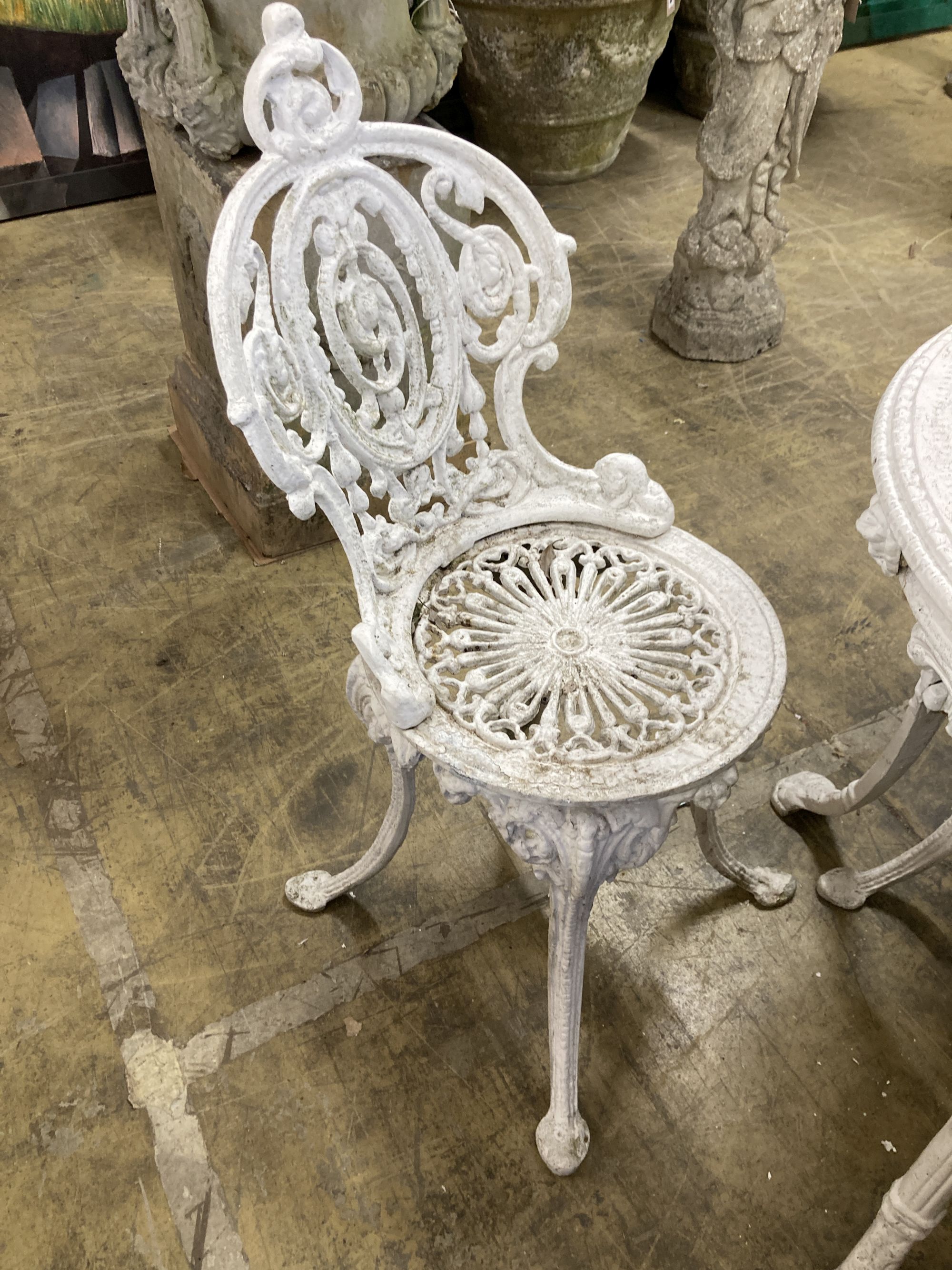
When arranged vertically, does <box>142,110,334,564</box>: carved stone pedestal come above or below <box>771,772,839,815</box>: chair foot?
above

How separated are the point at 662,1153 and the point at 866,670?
4.05 feet

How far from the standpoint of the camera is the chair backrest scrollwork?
51.4 inches

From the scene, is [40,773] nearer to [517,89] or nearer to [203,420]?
[203,420]

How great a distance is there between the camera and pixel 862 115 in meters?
4.76

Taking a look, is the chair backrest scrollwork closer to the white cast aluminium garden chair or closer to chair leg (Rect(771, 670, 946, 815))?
the white cast aluminium garden chair

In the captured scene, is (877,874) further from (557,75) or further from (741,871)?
(557,75)

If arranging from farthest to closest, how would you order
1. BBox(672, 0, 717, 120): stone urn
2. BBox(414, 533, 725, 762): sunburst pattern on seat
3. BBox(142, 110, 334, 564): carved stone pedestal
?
BBox(672, 0, 717, 120): stone urn, BBox(142, 110, 334, 564): carved stone pedestal, BBox(414, 533, 725, 762): sunburst pattern on seat

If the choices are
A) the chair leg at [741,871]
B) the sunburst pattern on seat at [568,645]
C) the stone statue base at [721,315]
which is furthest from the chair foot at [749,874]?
the stone statue base at [721,315]

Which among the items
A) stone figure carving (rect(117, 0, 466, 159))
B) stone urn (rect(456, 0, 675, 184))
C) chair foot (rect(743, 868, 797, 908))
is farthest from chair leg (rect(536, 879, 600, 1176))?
stone urn (rect(456, 0, 675, 184))

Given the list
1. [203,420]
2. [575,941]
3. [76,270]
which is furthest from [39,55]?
[575,941]

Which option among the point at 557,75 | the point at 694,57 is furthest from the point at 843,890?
the point at 694,57

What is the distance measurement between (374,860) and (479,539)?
628 millimetres

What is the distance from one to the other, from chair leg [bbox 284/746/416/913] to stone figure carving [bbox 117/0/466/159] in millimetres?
1415

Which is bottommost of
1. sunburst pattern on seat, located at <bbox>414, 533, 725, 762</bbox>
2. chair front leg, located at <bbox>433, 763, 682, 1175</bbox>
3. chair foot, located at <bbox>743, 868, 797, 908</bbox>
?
chair foot, located at <bbox>743, 868, 797, 908</bbox>
